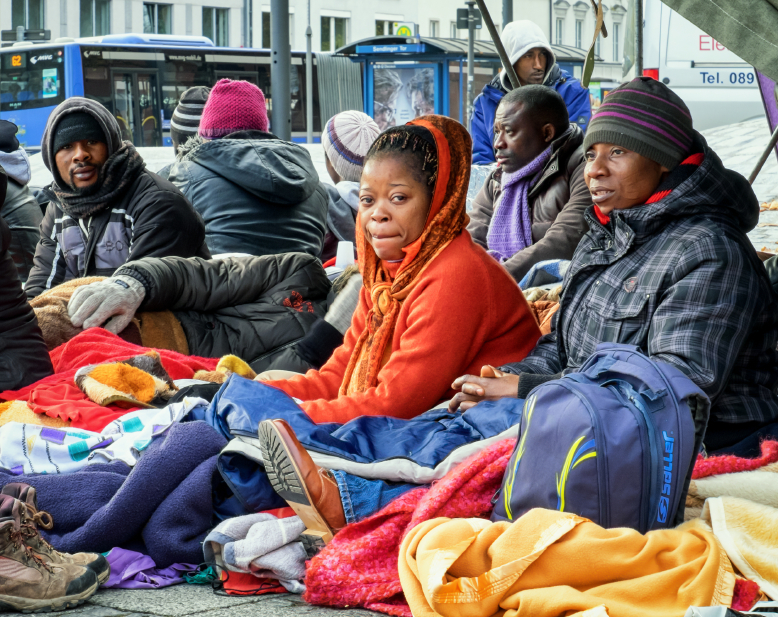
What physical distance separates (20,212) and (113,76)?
1294cm

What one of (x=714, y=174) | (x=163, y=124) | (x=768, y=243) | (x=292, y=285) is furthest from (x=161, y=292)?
(x=163, y=124)

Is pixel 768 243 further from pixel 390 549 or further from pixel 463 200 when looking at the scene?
pixel 390 549

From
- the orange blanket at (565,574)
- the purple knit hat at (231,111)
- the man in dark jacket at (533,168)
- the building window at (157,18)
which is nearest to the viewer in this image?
the orange blanket at (565,574)

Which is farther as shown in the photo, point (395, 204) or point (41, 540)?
point (395, 204)

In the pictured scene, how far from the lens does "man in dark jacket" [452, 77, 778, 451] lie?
2.70 meters

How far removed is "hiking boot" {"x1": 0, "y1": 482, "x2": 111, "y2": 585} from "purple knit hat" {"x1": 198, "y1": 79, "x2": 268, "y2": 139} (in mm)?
3760

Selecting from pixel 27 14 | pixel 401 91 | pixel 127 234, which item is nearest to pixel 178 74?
pixel 401 91

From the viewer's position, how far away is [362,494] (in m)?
2.57

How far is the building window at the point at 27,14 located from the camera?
30609 millimetres

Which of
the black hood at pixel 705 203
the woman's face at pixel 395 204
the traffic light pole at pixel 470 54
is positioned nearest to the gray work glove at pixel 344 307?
the woman's face at pixel 395 204

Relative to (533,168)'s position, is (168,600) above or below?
below

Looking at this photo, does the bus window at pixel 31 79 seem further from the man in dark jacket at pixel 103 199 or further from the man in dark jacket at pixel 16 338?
the man in dark jacket at pixel 16 338

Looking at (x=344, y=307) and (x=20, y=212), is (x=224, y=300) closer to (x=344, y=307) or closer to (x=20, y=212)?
(x=344, y=307)

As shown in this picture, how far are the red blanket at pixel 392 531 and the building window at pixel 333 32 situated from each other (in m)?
35.8
